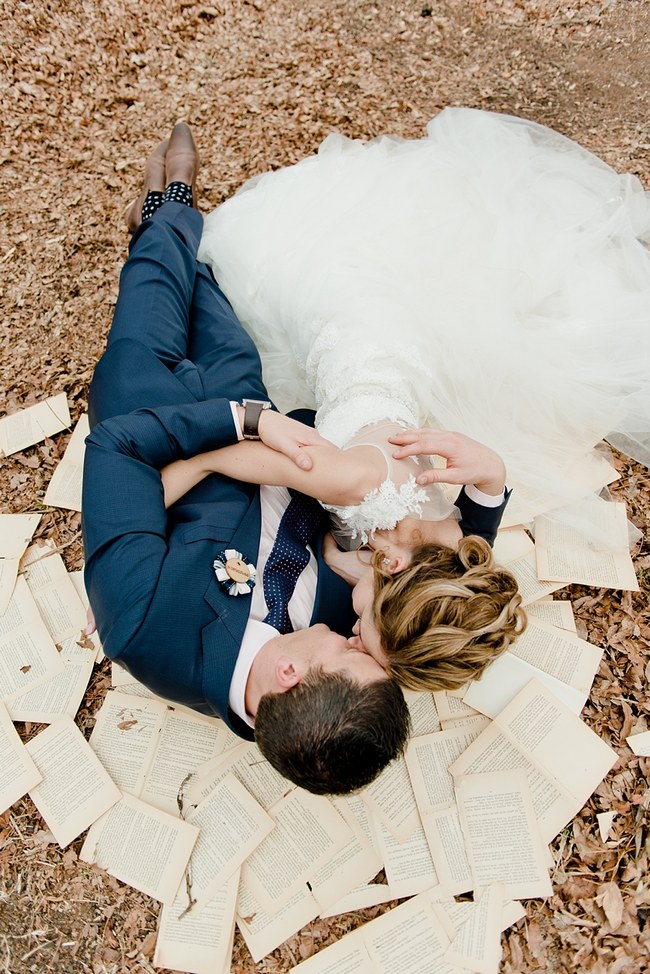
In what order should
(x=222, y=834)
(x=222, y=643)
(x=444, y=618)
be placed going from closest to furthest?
(x=444, y=618)
(x=222, y=643)
(x=222, y=834)

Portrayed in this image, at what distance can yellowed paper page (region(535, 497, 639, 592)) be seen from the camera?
2797 millimetres

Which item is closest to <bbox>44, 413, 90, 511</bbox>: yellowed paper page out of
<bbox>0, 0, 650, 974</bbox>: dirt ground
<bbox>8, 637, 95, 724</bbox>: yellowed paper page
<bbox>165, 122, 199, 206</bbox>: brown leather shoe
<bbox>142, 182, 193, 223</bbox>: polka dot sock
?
<bbox>0, 0, 650, 974</bbox>: dirt ground

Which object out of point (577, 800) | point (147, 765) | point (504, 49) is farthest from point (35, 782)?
point (504, 49)

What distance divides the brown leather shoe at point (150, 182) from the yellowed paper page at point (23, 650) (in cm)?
204

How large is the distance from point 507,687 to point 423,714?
366 mm

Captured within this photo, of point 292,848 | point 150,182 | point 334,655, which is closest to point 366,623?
point 334,655

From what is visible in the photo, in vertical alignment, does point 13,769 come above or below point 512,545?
below

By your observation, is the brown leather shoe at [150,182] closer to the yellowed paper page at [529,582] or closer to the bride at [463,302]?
the bride at [463,302]

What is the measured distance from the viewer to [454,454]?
2230 mm

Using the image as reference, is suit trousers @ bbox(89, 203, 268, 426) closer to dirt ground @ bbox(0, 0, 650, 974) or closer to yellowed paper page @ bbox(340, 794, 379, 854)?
dirt ground @ bbox(0, 0, 650, 974)

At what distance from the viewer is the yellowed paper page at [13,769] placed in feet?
8.34

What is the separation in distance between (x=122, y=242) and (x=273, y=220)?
1178mm

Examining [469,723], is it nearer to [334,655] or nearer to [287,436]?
[334,655]

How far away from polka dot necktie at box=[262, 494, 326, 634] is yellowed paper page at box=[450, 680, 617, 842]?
3.27ft
